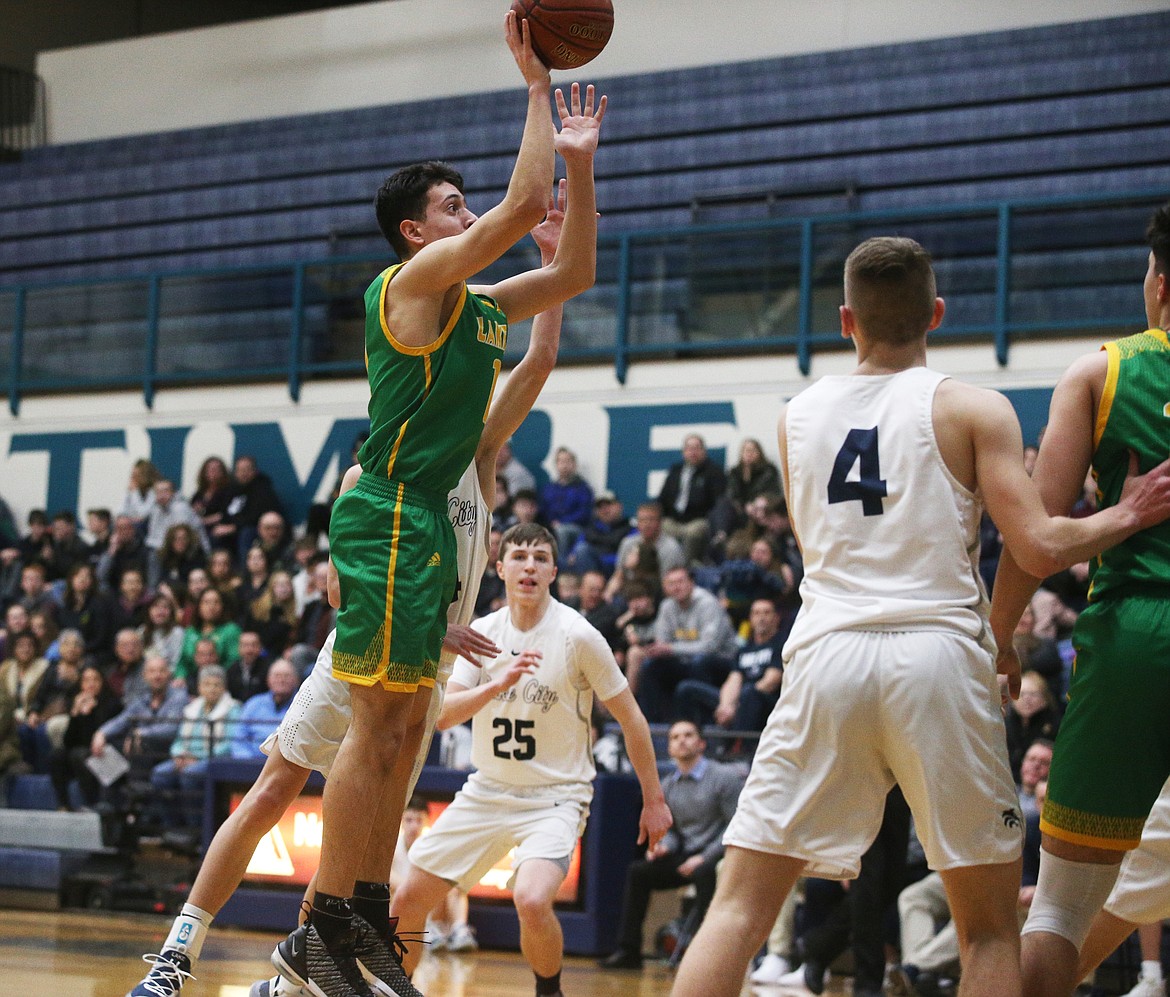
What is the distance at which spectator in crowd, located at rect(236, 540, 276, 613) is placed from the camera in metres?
13.4

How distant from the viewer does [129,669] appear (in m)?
13.1

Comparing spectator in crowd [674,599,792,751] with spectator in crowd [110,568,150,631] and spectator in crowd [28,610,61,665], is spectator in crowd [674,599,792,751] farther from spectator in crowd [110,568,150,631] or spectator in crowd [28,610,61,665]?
spectator in crowd [28,610,61,665]

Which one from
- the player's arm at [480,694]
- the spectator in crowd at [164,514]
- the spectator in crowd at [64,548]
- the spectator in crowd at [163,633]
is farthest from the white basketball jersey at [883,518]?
the spectator in crowd at [64,548]

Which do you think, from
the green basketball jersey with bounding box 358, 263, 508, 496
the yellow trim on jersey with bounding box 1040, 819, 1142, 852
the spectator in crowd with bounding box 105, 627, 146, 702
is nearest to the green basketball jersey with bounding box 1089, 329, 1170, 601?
the yellow trim on jersey with bounding box 1040, 819, 1142, 852

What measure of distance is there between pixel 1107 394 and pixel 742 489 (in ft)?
28.8

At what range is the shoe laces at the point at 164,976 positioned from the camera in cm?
416

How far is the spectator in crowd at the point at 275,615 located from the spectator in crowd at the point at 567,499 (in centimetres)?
236

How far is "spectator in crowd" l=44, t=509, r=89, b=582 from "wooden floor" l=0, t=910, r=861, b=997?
585 cm

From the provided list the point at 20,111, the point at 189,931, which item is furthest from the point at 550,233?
the point at 20,111

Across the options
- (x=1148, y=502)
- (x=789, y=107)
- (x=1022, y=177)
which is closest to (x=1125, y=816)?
(x=1148, y=502)

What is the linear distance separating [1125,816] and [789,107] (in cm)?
1244

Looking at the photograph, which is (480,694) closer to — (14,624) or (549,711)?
(549,711)

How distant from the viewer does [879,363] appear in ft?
11.8

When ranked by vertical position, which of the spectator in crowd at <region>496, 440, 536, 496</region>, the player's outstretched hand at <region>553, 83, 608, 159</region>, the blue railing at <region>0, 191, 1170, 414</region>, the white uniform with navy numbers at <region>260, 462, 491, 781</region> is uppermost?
the blue railing at <region>0, 191, 1170, 414</region>
